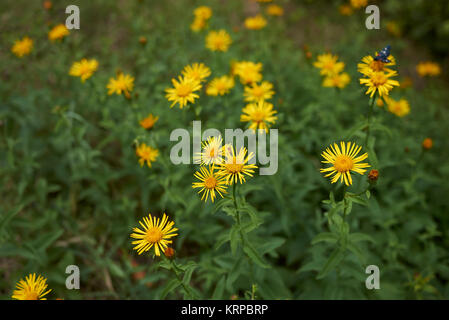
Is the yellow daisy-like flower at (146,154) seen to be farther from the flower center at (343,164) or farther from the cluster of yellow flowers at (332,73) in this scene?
the cluster of yellow flowers at (332,73)

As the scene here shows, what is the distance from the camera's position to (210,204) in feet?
9.98

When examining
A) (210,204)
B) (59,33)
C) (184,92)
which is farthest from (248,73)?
(59,33)

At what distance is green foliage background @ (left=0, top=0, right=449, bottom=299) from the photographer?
276 cm

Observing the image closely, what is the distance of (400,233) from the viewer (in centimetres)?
320

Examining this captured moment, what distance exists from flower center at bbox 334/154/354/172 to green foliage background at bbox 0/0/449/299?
0.25m

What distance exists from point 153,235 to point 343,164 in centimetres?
126

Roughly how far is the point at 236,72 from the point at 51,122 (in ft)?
8.17

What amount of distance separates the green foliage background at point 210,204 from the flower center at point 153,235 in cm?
31

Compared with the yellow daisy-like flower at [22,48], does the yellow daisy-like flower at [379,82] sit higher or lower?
lower

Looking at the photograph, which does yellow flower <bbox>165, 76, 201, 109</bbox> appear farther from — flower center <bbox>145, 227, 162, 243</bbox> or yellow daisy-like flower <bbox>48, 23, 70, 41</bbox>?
yellow daisy-like flower <bbox>48, 23, 70, 41</bbox>

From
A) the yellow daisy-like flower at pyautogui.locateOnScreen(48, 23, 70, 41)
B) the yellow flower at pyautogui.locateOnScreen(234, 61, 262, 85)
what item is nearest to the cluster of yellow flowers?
the yellow flower at pyautogui.locateOnScreen(234, 61, 262, 85)

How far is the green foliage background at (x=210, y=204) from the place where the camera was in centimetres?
276

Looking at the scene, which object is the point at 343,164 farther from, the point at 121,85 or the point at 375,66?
the point at 121,85

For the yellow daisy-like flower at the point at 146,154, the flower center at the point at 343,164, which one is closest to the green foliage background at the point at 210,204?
the yellow daisy-like flower at the point at 146,154
